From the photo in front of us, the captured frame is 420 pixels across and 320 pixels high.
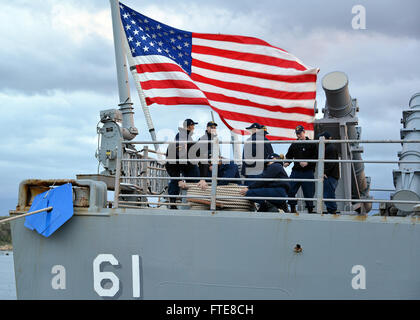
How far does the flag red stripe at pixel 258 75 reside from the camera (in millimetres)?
9258

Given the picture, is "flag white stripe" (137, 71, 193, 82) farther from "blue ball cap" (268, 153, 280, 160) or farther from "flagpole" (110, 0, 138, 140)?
"blue ball cap" (268, 153, 280, 160)

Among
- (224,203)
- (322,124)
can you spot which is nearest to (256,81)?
(322,124)

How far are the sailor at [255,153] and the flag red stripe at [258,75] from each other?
1897mm

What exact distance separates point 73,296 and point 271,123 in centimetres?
453

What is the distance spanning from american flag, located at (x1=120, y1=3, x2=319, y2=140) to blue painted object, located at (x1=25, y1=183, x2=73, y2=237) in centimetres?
272

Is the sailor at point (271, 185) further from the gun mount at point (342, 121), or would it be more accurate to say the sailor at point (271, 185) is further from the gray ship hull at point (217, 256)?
the gun mount at point (342, 121)

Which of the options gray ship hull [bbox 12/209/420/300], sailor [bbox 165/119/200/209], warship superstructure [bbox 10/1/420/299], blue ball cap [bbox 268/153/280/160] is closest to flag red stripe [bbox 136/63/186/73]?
sailor [bbox 165/119/200/209]

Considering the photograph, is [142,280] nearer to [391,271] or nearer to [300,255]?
[300,255]

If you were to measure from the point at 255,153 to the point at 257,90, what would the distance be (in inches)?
88.6

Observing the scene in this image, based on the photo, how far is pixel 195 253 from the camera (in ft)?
23.2

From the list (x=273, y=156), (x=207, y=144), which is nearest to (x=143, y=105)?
(x=207, y=144)

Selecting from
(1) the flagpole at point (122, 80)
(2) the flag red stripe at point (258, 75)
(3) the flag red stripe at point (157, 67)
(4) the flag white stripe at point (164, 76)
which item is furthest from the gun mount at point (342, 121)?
(1) the flagpole at point (122, 80)

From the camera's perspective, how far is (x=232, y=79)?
9633 millimetres

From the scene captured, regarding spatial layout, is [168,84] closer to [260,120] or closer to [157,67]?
[157,67]
